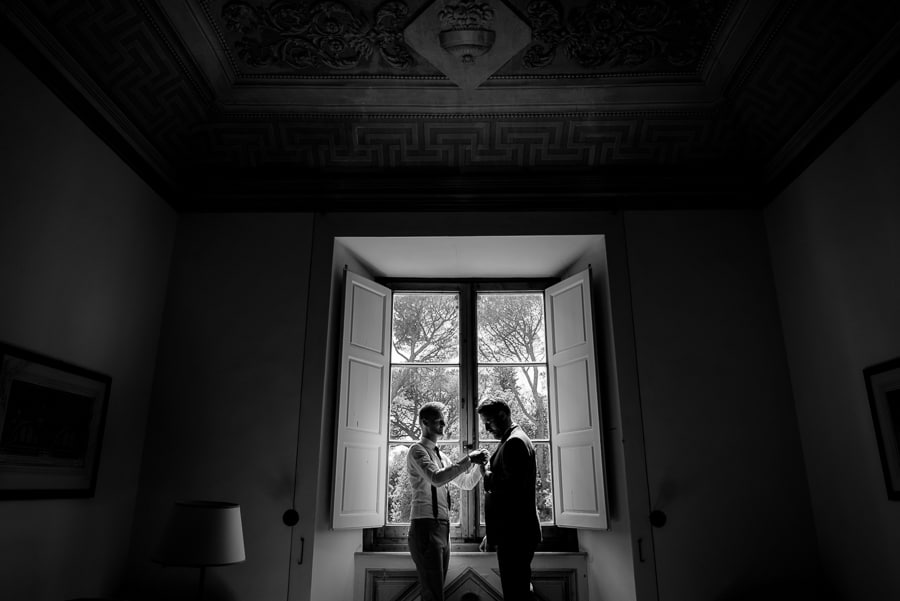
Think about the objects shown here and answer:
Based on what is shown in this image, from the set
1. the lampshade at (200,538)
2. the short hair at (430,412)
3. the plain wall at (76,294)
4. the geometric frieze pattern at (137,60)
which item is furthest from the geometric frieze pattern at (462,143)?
the lampshade at (200,538)

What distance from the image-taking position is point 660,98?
12.5 feet

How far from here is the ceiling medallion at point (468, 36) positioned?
3201 mm

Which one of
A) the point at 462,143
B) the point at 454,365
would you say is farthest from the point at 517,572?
the point at 462,143

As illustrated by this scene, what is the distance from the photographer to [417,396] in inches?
180

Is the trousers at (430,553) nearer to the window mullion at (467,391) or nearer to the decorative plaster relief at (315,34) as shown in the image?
the window mullion at (467,391)

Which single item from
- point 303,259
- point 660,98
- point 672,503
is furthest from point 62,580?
point 660,98

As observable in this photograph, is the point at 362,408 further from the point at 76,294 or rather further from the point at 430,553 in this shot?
the point at 76,294

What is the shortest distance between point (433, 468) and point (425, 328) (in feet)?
4.11

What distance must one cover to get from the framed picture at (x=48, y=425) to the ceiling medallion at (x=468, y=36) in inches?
99.7

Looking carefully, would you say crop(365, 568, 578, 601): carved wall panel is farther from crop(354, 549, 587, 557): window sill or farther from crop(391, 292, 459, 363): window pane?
crop(391, 292, 459, 363): window pane

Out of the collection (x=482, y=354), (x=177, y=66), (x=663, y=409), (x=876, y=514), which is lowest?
(x=876, y=514)

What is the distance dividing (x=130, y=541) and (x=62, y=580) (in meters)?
0.61

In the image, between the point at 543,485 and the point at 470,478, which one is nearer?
the point at 470,478

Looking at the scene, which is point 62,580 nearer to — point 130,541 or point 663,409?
point 130,541
